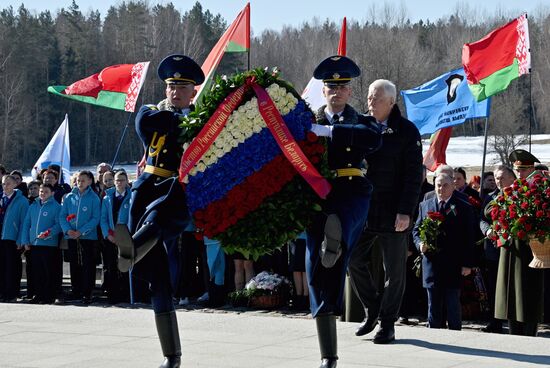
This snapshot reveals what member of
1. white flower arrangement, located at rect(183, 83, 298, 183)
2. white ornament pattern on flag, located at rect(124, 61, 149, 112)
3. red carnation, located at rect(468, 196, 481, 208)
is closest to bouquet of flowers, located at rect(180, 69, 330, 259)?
white flower arrangement, located at rect(183, 83, 298, 183)

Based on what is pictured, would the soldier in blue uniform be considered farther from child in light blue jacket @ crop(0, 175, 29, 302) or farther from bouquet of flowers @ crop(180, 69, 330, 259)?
child in light blue jacket @ crop(0, 175, 29, 302)

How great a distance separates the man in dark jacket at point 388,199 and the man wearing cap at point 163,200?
1777 millimetres

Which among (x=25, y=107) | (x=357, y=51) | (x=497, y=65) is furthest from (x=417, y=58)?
(x=497, y=65)

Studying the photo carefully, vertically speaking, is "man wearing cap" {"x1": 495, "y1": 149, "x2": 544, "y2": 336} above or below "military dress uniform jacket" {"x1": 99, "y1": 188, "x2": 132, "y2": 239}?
below

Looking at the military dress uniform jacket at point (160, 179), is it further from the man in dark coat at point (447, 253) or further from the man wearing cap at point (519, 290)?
the man wearing cap at point (519, 290)

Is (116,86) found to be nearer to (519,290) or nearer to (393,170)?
(519,290)

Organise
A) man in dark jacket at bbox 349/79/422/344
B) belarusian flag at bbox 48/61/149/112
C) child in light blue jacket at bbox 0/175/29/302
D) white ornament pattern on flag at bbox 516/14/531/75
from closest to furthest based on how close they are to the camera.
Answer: man in dark jacket at bbox 349/79/422/344 → white ornament pattern on flag at bbox 516/14/531/75 → child in light blue jacket at bbox 0/175/29/302 → belarusian flag at bbox 48/61/149/112

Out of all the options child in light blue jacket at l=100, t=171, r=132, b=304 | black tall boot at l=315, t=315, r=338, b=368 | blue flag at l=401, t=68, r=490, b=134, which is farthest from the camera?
blue flag at l=401, t=68, r=490, b=134

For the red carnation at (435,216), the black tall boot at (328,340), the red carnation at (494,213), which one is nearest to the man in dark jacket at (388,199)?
the black tall boot at (328,340)

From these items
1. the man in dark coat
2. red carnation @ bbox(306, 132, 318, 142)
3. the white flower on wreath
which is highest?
red carnation @ bbox(306, 132, 318, 142)

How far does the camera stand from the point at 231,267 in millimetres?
14211

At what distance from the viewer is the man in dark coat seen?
1010cm

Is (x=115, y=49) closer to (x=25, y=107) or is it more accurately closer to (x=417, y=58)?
(x=25, y=107)

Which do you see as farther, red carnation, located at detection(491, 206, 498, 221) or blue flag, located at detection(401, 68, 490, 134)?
blue flag, located at detection(401, 68, 490, 134)
